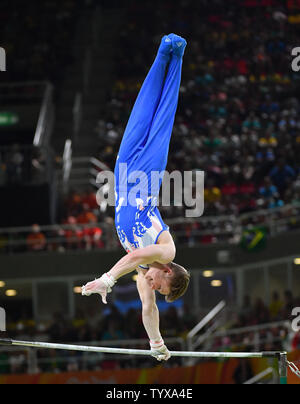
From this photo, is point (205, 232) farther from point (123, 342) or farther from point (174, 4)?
point (174, 4)

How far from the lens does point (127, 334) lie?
50.2 ft

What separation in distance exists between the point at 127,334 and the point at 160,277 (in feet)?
26.1

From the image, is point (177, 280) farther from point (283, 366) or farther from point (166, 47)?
point (166, 47)

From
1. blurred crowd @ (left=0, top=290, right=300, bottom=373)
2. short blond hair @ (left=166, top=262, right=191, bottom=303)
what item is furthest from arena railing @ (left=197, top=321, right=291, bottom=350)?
short blond hair @ (left=166, top=262, right=191, bottom=303)

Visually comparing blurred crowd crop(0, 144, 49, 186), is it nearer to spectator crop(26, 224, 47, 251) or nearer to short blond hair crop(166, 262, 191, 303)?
spectator crop(26, 224, 47, 251)

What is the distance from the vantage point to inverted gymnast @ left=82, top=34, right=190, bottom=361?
7416mm

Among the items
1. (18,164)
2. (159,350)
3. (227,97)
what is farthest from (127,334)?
(227,97)

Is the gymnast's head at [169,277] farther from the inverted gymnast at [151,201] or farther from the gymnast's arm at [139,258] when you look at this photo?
the gymnast's arm at [139,258]

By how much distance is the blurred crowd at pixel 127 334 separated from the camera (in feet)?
47.0

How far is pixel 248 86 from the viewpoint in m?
20.5

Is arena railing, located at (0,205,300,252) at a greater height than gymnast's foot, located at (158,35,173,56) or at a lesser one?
lesser

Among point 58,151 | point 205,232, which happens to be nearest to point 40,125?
point 58,151

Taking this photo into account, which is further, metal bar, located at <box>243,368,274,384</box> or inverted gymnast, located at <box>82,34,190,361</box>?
metal bar, located at <box>243,368,274,384</box>

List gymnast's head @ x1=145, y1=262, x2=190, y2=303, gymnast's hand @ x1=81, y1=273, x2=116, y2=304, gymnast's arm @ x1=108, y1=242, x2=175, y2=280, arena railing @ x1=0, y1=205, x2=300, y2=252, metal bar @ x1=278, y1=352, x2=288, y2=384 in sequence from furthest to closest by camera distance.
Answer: arena railing @ x1=0, y1=205, x2=300, y2=252, metal bar @ x1=278, y1=352, x2=288, y2=384, gymnast's head @ x1=145, y1=262, x2=190, y2=303, gymnast's arm @ x1=108, y1=242, x2=175, y2=280, gymnast's hand @ x1=81, y1=273, x2=116, y2=304
